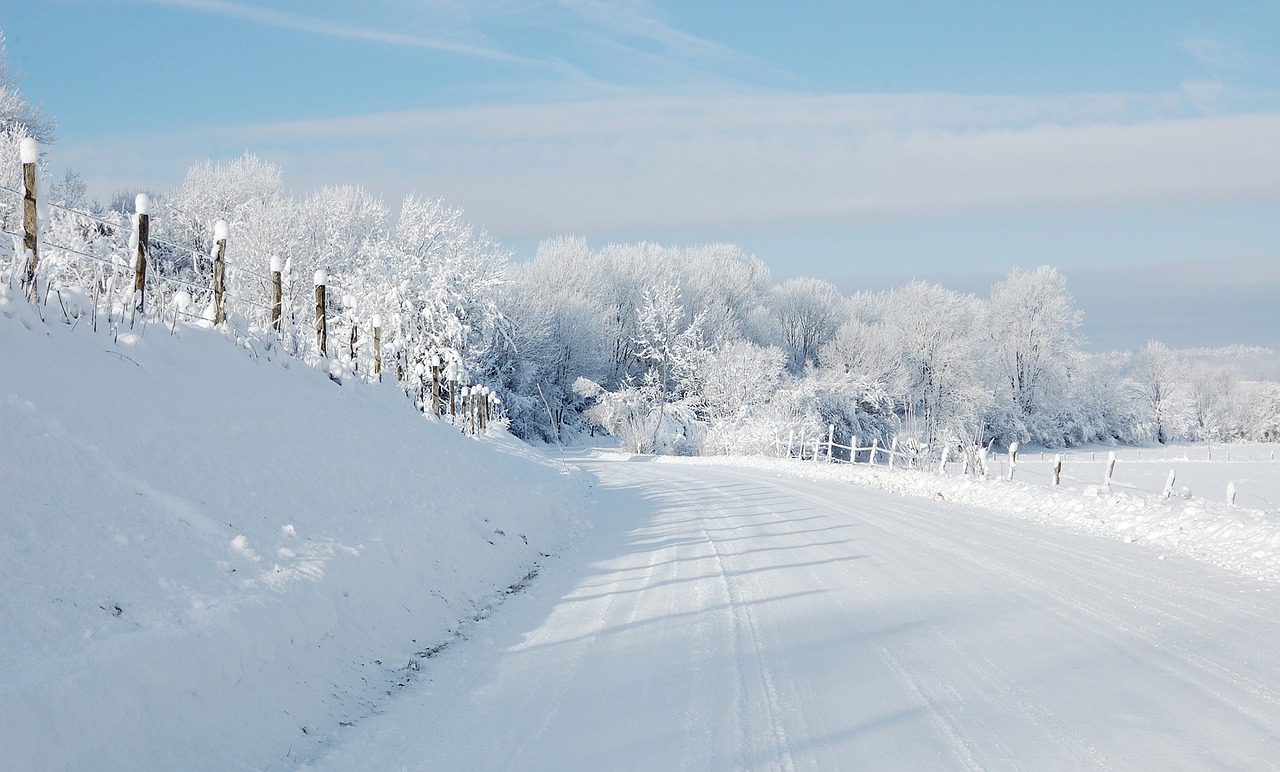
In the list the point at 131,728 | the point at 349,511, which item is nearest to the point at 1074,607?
the point at 349,511

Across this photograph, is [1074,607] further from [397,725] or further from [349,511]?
[349,511]

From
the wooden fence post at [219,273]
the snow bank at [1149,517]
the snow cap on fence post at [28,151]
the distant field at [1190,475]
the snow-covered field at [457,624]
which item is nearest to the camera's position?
the snow-covered field at [457,624]

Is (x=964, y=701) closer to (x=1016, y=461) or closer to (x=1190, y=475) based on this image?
(x=1016, y=461)

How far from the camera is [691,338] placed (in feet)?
176

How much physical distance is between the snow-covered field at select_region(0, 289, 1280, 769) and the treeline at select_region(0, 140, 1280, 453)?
25.8m

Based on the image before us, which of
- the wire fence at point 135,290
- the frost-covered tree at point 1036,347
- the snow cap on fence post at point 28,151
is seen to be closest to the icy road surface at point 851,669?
the wire fence at point 135,290

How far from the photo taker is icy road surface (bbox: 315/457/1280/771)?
401 cm

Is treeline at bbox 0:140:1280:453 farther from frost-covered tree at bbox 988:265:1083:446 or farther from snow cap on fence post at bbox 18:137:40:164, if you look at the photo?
snow cap on fence post at bbox 18:137:40:164

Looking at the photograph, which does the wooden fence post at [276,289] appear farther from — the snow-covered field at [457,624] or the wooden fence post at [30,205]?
the wooden fence post at [30,205]

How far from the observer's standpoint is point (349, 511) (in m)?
7.03

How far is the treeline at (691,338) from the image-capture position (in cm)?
3978

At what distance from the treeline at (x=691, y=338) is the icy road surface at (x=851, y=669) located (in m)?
26.9

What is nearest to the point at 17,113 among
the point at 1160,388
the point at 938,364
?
the point at 938,364

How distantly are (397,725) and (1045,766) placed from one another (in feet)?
10.8
